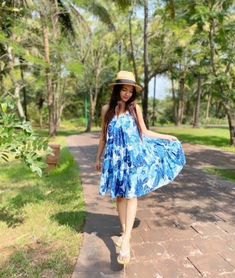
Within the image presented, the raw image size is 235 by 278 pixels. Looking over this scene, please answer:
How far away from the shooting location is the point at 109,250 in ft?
11.3

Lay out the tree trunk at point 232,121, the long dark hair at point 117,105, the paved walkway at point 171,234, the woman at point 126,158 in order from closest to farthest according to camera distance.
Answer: the paved walkway at point 171,234
the woman at point 126,158
the long dark hair at point 117,105
the tree trunk at point 232,121

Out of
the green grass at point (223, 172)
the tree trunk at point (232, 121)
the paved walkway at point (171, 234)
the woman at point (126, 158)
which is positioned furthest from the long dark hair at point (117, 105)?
the tree trunk at point (232, 121)

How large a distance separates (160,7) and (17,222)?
1267 cm

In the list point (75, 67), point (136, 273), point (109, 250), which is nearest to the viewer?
point (136, 273)

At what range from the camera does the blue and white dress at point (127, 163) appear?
125 inches

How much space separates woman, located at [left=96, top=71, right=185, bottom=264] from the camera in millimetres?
3164

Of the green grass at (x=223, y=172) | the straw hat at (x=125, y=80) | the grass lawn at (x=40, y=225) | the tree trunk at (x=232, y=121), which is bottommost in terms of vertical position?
the green grass at (x=223, y=172)

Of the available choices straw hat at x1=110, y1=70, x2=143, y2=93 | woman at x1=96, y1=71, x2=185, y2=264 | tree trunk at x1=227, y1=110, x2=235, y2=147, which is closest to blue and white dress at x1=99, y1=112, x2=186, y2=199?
woman at x1=96, y1=71, x2=185, y2=264

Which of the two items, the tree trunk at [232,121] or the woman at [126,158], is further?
the tree trunk at [232,121]

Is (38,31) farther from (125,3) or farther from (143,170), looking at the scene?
(143,170)

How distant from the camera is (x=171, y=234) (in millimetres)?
3830

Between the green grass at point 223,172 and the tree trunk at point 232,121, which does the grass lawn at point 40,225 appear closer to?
the green grass at point 223,172

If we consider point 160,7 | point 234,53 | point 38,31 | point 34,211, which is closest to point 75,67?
point 38,31

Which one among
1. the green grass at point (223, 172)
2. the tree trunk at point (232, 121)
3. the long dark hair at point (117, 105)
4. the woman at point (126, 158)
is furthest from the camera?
the tree trunk at point (232, 121)
